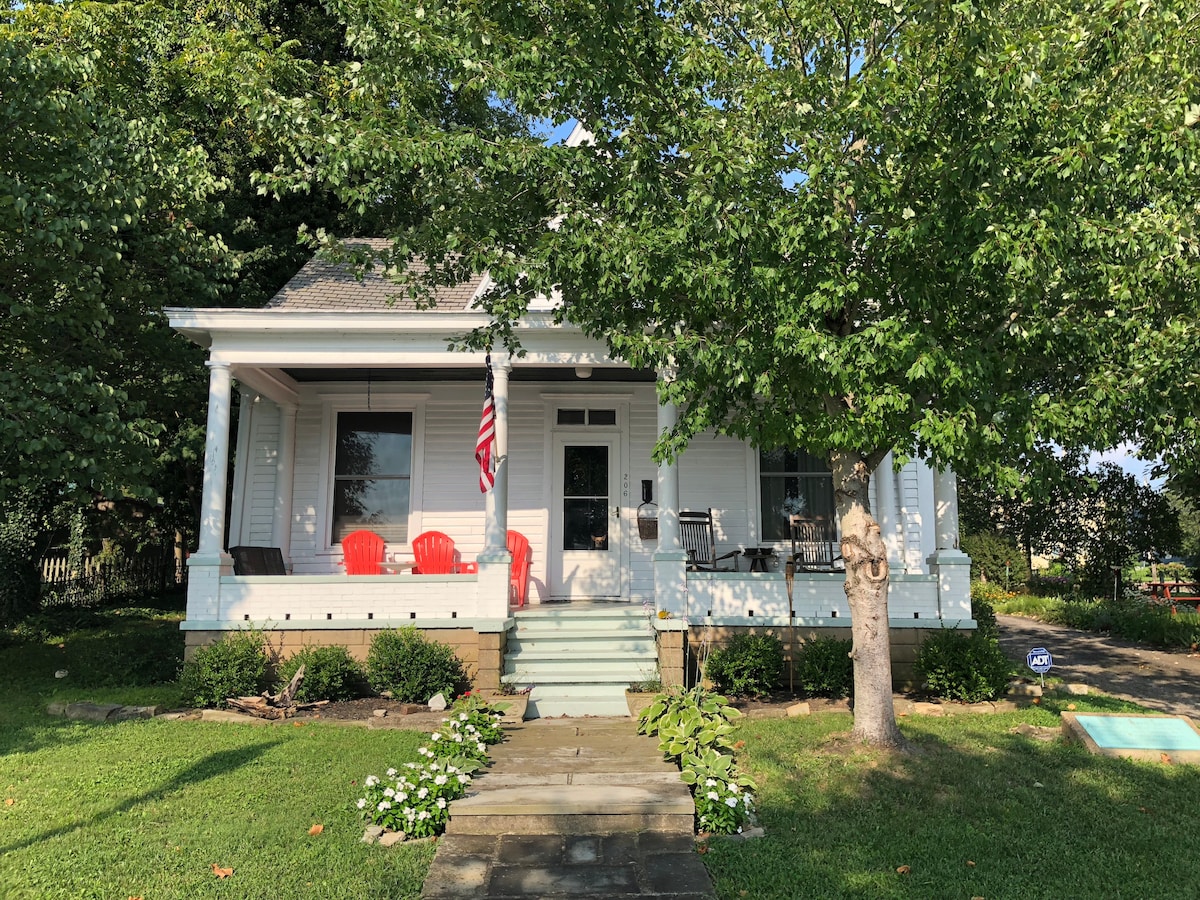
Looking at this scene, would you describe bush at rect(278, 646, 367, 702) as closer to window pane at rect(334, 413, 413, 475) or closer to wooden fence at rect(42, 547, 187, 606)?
window pane at rect(334, 413, 413, 475)

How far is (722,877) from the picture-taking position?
13.3 feet

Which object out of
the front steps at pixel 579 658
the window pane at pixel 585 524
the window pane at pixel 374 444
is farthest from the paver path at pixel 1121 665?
the window pane at pixel 374 444

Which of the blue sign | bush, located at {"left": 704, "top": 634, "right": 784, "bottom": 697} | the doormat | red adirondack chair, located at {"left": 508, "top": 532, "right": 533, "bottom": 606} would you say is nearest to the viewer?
the doormat

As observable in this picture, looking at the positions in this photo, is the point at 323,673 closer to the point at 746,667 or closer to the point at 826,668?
the point at 746,667

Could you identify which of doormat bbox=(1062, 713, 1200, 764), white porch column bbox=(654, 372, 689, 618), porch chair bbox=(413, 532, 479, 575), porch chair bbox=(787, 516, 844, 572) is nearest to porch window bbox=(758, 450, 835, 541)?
porch chair bbox=(787, 516, 844, 572)

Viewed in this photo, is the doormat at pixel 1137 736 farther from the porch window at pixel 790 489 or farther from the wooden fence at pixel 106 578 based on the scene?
the wooden fence at pixel 106 578

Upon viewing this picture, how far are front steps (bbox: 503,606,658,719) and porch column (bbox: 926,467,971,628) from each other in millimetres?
3106

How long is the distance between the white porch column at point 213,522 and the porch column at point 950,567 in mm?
7531

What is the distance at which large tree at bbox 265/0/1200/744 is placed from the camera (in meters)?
5.01

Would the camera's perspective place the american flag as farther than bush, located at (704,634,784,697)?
Yes

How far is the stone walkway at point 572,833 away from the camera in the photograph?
3.91 metres

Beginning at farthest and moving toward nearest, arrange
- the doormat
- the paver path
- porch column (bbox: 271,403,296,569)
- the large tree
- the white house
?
porch column (bbox: 271,403,296,569) < the paver path < the white house < the doormat < the large tree

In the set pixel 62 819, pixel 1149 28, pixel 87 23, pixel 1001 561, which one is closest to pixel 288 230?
pixel 87 23

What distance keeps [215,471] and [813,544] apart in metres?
7.00
